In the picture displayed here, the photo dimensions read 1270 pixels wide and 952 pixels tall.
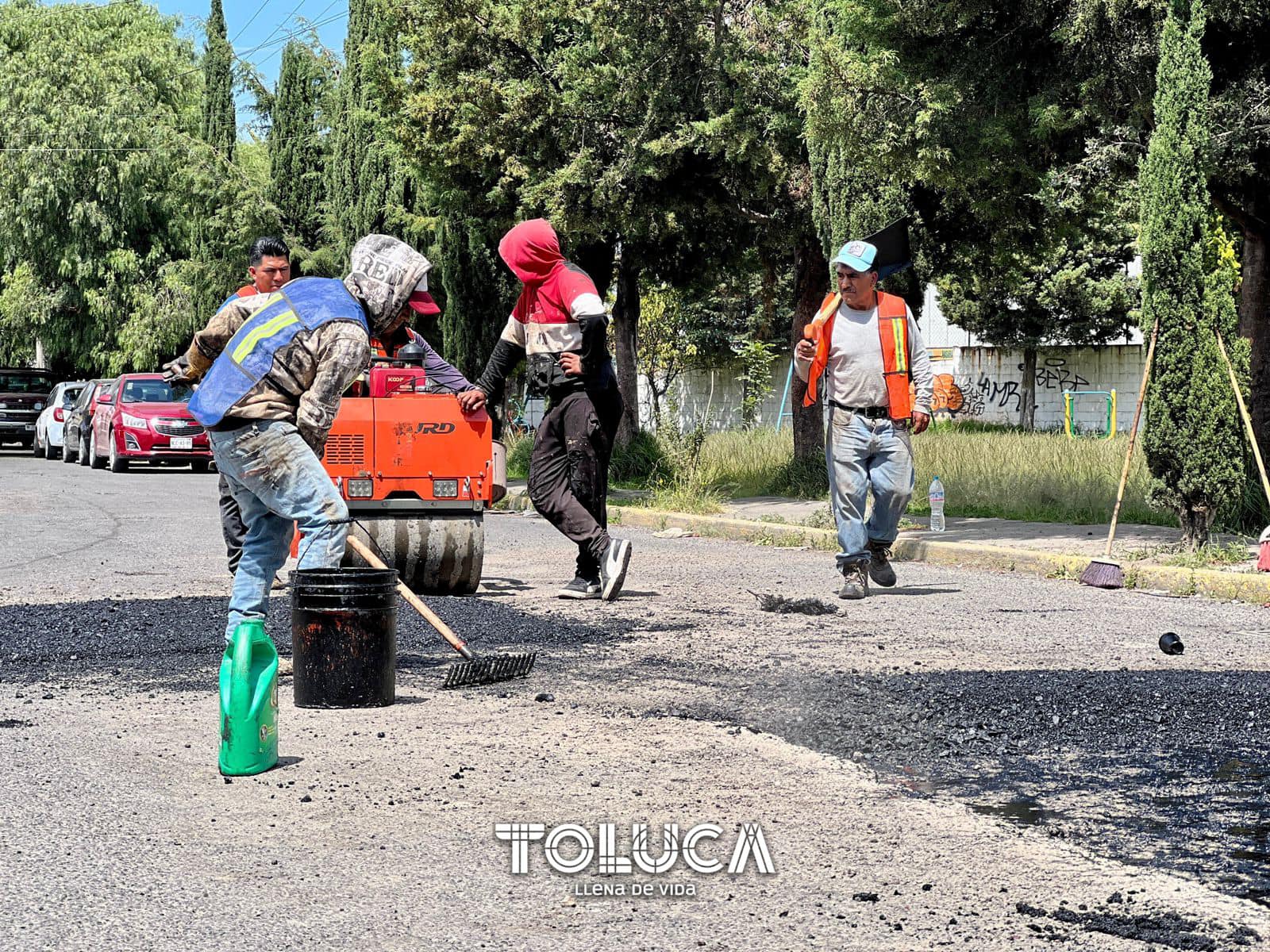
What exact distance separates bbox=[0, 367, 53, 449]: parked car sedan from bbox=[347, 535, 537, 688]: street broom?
34.5m

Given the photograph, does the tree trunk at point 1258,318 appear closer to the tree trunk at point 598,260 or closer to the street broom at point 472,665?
the street broom at point 472,665

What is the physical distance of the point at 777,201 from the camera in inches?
793

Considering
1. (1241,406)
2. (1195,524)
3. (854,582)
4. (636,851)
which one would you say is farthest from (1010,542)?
(636,851)

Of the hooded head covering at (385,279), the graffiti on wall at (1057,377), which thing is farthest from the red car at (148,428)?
the graffiti on wall at (1057,377)

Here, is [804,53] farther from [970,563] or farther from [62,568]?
[62,568]

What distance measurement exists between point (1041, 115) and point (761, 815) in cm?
933

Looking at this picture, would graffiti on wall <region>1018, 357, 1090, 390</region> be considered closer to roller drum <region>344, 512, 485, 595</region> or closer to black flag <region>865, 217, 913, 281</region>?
black flag <region>865, 217, 913, 281</region>

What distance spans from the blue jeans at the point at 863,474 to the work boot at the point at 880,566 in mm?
281

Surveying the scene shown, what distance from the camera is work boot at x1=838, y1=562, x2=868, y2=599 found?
1089 cm

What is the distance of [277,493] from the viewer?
6.58 m

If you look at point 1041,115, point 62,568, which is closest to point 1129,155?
point 1041,115

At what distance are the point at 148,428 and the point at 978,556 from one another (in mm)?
19410

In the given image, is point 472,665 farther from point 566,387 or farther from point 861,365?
point 861,365

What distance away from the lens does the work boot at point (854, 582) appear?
10.9 meters
